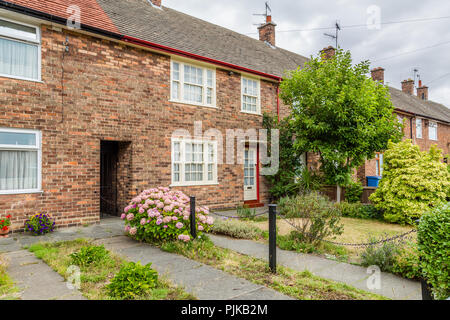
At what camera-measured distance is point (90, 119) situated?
8969mm

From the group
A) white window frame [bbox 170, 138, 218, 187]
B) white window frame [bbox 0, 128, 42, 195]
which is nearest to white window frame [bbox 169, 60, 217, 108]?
white window frame [bbox 170, 138, 218, 187]

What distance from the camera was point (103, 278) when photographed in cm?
456

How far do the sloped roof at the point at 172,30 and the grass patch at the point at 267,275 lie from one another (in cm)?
712

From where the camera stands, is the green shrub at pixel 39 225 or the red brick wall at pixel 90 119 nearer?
the green shrub at pixel 39 225

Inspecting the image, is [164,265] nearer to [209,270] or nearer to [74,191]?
[209,270]

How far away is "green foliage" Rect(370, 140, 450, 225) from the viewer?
948 cm

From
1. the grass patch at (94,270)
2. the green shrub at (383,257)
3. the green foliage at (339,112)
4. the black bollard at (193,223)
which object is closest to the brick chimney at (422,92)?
the green foliage at (339,112)

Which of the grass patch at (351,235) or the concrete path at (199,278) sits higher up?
the concrete path at (199,278)

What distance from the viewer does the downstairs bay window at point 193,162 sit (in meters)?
11.0

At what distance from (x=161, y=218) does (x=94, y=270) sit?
1733 mm

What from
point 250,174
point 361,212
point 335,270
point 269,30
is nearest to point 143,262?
point 335,270

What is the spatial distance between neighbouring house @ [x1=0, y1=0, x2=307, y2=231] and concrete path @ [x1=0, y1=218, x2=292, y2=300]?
185 centimetres

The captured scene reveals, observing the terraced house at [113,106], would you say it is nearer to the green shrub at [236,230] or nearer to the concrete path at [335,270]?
the green shrub at [236,230]
